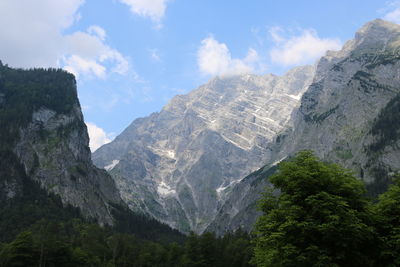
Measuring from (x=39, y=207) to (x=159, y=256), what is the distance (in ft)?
335

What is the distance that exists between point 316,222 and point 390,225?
236 inches

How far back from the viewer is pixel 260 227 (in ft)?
105

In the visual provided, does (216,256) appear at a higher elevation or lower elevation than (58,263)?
higher

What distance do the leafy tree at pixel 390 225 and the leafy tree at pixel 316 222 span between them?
888 mm

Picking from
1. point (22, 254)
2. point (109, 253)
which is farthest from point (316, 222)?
point (109, 253)

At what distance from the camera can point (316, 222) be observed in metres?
27.7

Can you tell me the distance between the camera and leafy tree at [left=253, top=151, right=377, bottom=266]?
2672 centimetres

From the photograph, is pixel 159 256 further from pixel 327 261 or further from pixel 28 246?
pixel 327 261

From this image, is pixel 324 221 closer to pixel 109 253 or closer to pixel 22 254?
pixel 22 254

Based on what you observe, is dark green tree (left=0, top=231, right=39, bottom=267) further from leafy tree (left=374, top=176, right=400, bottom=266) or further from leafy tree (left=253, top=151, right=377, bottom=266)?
leafy tree (left=374, top=176, right=400, bottom=266)

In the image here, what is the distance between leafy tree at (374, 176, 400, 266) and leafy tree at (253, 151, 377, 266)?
888mm

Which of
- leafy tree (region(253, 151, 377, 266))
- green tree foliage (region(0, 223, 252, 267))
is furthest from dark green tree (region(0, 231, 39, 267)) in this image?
leafy tree (region(253, 151, 377, 266))

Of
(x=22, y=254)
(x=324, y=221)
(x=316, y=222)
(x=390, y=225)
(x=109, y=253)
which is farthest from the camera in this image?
(x=109, y=253)

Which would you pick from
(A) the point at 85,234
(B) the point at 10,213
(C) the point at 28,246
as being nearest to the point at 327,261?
(C) the point at 28,246
